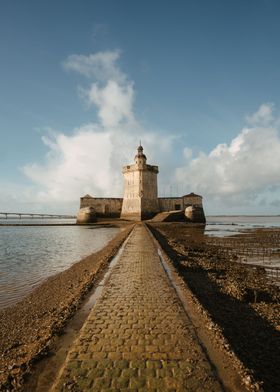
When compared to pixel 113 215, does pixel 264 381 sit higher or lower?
lower

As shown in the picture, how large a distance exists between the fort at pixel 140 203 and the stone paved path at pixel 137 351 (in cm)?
4354

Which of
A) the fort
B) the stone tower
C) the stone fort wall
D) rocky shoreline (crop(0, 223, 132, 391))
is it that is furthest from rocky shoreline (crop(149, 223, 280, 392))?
the stone fort wall

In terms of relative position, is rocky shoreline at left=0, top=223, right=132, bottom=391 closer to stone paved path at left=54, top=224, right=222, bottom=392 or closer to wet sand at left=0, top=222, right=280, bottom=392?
wet sand at left=0, top=222, right=280, bottom=392

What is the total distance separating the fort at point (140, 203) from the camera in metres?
54.1

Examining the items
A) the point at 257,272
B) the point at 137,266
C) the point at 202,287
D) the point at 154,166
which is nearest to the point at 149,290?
the point at 202,287

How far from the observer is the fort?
5409cm

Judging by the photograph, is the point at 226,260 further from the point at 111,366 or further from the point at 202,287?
the point at 111,366

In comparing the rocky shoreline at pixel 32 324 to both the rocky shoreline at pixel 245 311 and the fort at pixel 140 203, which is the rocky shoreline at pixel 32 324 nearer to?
the rocky shoreline at pixel 245 311

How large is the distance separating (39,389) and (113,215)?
58144mm

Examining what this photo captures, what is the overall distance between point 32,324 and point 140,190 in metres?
47.8

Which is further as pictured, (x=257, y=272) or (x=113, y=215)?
(x=113, y=215)

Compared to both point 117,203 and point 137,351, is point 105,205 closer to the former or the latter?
point 117,203

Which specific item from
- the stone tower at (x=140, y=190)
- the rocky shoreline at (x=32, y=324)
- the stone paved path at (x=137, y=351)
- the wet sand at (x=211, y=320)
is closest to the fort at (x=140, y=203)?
the stone tower at (x=140, y=190)

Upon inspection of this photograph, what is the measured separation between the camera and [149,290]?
8.15m
